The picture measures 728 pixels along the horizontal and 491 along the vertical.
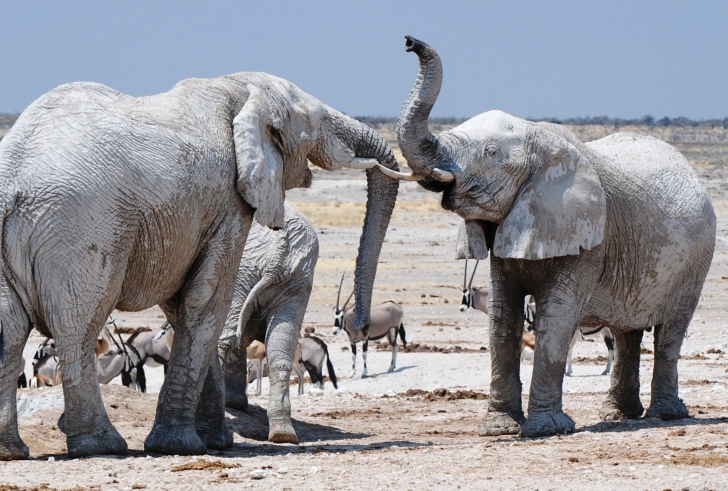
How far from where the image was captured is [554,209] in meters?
10.4

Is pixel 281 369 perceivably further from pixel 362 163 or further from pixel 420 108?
pixel 420 108

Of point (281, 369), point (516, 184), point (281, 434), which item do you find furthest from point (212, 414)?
point (516, 184)

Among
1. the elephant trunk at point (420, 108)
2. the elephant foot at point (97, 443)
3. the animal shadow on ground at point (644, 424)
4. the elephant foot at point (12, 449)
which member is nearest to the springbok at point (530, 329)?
the animal shadow on ground at point (644, 424)

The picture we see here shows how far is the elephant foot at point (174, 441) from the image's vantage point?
372 inches

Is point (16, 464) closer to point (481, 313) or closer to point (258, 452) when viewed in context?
point (258, 452)

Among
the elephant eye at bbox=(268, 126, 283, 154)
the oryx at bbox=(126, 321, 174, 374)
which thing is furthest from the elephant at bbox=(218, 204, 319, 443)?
the oryx at bbox=(126, 321, 174, 374)

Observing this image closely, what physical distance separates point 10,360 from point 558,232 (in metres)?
4.16

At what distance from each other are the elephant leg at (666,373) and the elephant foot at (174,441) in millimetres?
4088

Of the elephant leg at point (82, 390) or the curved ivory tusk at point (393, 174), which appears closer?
the elephant leg at point (82, 390)

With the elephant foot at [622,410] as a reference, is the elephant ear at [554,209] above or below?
above

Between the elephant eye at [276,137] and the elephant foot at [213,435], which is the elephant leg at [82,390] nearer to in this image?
the elephant foot at [213,435]

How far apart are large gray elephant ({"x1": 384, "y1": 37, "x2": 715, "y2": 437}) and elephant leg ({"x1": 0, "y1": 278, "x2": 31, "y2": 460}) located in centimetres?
309

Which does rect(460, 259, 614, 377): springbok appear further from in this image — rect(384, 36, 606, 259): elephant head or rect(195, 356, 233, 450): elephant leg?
rect(195, 356, 233, 450): elephant leg

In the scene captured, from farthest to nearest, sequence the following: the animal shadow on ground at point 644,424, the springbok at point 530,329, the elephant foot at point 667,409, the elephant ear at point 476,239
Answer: the springbok at point 530,329, the elephant foot at point 667,409, the animal shadow on ground at point 644,424, the elephant ear at point 476,239
